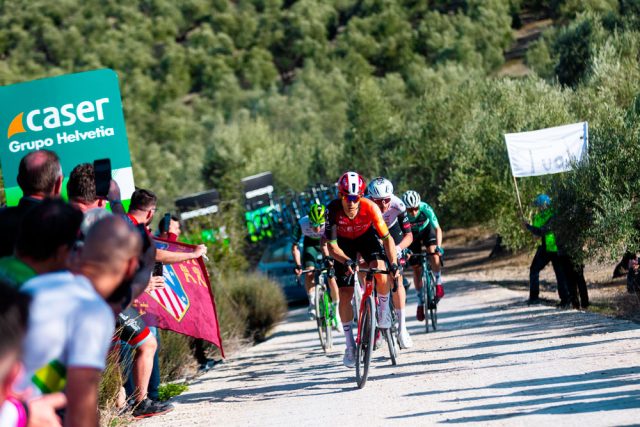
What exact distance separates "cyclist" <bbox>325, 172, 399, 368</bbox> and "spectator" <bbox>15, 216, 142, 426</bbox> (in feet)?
19.7

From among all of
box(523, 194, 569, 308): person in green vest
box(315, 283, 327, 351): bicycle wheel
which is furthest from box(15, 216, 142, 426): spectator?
box(523, 194, 569, 308): person in green vest

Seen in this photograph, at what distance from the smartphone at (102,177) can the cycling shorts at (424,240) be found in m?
8.04

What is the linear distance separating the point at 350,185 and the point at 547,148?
9.84m

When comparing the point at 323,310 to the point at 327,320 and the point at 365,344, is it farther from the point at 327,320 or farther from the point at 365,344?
the point at 365,344

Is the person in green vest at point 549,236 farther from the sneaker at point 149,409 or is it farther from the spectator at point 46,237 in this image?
the spectator at point 46,237

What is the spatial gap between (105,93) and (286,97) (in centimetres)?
5931

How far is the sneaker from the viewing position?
9484 mm

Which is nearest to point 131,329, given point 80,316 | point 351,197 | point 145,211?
point 145,211

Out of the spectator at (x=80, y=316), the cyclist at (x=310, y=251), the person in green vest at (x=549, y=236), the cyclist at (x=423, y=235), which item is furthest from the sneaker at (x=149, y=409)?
the person in green vest at (x=549, y=236)

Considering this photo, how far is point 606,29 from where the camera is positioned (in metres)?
37.8

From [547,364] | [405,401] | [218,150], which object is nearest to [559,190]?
[547,364]

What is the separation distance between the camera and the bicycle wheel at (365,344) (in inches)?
394

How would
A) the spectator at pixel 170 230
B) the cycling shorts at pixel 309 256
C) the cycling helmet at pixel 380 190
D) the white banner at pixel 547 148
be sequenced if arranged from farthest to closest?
the white banner at pixel 547 148 → the cycling shorts at pixel 309 256 → the cycling helmet at pixel 380 190 → the spectator at pixel 170 230

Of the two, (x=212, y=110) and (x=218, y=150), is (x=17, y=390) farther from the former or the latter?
(x=212, y=110)
